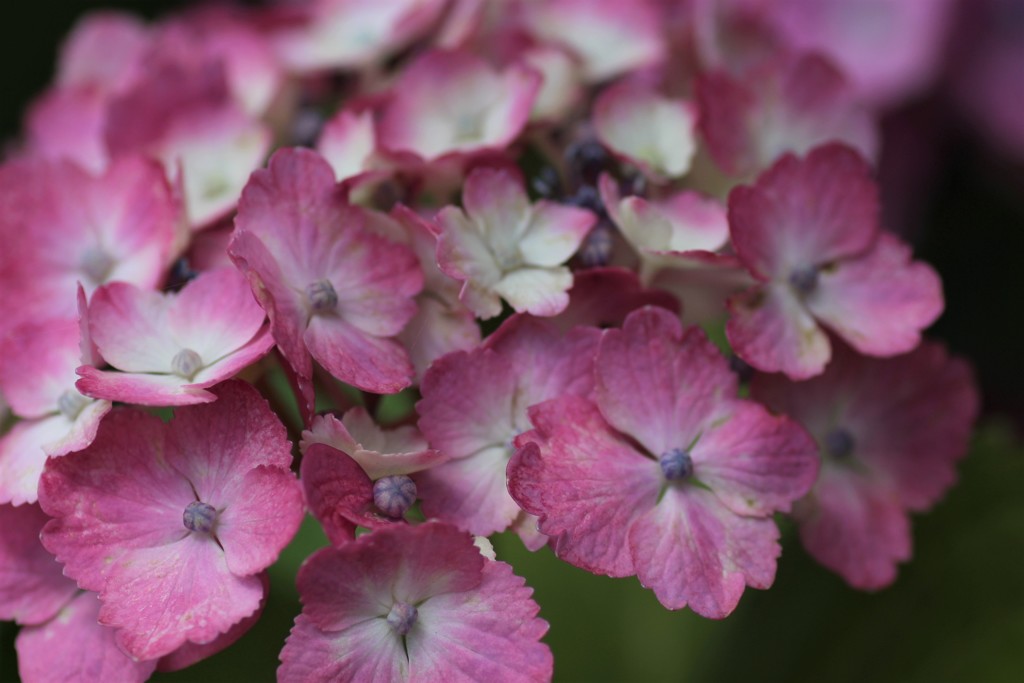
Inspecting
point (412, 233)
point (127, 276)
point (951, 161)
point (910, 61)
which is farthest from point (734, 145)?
point (951, 161)

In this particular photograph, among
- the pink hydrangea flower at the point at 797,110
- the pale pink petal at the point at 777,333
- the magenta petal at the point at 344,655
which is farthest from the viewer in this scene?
the pink hydrangea flower at the point at 797,110

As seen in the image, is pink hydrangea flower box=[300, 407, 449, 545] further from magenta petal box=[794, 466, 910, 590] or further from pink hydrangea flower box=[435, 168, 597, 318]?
magenta petal box=[794, 466, 910, 590]

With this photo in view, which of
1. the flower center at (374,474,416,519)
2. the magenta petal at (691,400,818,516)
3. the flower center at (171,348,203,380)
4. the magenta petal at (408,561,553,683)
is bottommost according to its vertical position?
the magenta petal at (408,561,553,683)

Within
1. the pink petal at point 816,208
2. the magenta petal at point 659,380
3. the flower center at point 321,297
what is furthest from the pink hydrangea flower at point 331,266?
the pink petal at point 816,208

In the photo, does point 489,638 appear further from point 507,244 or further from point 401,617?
point 507,244

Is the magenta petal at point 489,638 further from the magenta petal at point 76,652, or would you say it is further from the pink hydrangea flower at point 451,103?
the pink hydrangea flower at point 451,103

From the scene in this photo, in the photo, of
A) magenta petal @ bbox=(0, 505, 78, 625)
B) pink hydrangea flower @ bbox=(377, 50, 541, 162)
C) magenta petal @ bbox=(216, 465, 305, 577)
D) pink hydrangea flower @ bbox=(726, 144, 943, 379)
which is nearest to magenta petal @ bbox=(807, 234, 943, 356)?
pink hydrangea flower @ bbox=(726, 144, 943, 379)

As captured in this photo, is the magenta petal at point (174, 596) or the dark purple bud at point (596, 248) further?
the dark purple bud at point (596, 248)
